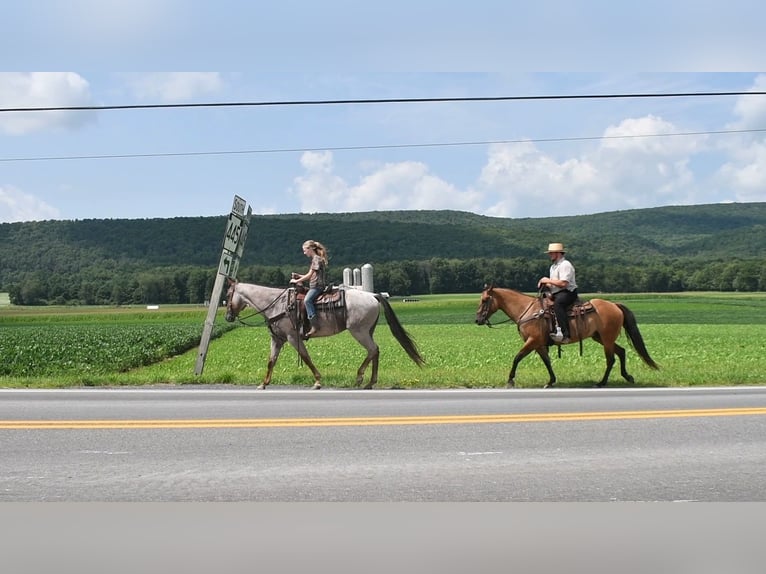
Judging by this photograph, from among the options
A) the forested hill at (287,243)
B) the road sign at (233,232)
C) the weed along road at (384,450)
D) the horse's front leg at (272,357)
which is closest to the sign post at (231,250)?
the road sign at (233,232)

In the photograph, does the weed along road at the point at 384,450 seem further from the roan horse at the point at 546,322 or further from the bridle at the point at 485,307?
the bridle at the point at 485,307

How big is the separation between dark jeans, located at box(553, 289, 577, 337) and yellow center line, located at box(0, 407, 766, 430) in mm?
4232

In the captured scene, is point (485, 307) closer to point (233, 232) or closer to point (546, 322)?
point (546, 322)

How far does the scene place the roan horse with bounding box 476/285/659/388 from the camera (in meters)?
13.7

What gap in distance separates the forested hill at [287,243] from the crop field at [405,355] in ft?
11.4

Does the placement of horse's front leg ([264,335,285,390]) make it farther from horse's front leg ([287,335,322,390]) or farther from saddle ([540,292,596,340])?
saddle ([540,292,596,340])

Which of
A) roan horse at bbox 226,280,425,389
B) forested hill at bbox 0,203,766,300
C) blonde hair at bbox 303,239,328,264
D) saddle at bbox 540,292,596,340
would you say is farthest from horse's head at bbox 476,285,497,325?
forested hill at bbox 0,203,766,300

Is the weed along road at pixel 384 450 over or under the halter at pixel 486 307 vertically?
under

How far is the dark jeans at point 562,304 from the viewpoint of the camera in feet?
44.4

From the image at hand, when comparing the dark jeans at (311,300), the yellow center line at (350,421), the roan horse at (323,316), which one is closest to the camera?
the yellow center line at (350,421)

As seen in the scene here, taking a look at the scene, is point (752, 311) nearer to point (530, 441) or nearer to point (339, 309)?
point (339, 309)

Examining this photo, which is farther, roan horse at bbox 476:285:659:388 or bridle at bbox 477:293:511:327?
bridle at bbox 477:293:511:327

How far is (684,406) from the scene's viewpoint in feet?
33.0

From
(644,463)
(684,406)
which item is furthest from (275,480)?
(684,406)
